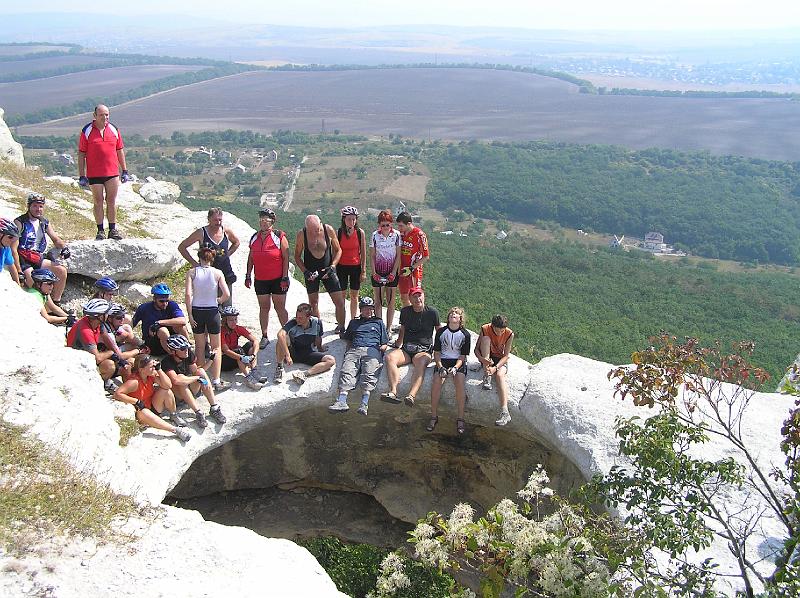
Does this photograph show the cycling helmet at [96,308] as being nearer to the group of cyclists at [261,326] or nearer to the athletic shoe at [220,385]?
the group of cyclists at [261,326]

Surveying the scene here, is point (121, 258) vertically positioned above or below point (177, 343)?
above

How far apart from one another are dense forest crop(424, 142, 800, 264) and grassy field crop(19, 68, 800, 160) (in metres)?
19.0

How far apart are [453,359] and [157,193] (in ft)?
44.6

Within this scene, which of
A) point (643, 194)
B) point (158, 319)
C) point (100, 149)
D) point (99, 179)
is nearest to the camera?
point (158, 319)

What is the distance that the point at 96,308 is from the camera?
958 centimetres

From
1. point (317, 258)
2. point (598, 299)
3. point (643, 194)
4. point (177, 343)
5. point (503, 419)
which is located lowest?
point (643, 194)

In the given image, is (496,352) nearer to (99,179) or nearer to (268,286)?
(268,286)

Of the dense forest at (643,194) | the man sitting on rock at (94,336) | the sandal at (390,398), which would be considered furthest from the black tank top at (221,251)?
the dense forest at (643,194)

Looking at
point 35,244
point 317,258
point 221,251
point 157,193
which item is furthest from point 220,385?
point 157,193

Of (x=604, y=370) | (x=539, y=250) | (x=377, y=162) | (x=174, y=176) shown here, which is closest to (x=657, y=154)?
(x=377, y=162)


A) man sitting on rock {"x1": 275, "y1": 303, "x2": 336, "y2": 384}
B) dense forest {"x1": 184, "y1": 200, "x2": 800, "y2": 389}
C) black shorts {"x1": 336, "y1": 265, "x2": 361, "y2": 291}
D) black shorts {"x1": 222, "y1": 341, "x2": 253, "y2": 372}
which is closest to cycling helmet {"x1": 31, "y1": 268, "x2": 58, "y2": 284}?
black shorts {"x1": 222, "y1": 341, "x2": 253, "y2": 372}

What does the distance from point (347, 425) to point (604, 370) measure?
4.58m

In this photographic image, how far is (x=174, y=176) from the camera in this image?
9050cm

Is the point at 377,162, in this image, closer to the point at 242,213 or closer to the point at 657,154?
the point at 657,154
